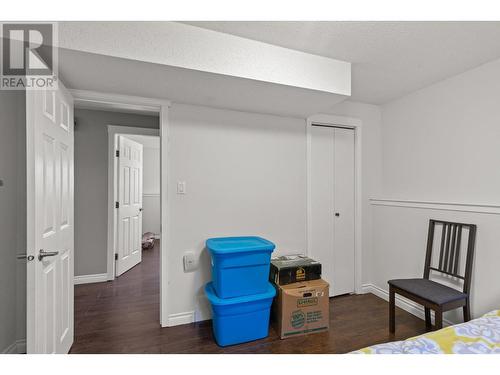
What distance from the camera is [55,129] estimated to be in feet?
5.27

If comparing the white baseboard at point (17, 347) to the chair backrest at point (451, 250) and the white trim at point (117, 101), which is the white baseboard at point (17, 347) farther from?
the chair backrest at point (451, 250)

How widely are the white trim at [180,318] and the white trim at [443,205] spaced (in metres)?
2.38

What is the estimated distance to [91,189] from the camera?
10.9ft

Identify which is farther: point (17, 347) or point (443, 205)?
point (443, 205)

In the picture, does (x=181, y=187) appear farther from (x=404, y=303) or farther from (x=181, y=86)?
(x=404, y=303)

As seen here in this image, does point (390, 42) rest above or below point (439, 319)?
above

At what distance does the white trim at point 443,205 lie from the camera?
76.5 inches

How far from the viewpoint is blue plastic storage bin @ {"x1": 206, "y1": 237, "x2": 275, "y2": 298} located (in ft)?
6.42

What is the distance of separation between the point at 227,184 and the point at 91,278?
2390mm

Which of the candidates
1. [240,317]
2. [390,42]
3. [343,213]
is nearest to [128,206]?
[240,317]

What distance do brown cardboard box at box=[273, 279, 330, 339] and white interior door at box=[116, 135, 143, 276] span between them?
2508 millimetres

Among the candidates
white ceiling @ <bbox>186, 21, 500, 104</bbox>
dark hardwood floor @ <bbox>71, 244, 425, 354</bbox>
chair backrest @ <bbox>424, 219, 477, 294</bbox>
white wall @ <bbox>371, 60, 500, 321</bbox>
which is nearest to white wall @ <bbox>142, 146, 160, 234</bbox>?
dark hardwood floor @ <bbox>71, 244, 425, 354</bbox>

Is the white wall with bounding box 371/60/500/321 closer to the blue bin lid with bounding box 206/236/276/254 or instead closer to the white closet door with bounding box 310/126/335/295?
the white closet door with bounding box 310/126/335/295
